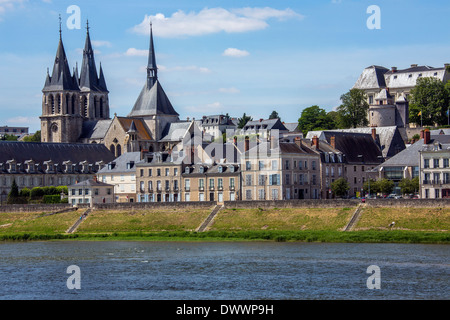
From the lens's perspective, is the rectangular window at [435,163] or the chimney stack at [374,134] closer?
the rectangular window at [435,163]

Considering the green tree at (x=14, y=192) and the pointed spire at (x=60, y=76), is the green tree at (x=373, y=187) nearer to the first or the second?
the green tree at (x=14, y=192)

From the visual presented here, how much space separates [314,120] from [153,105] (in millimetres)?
28006

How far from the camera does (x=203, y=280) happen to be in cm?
4425

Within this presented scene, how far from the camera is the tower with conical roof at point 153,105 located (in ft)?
471

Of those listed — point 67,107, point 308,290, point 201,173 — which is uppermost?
point 67,107

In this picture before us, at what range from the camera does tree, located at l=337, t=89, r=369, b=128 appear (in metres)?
137

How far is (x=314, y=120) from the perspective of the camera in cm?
14200

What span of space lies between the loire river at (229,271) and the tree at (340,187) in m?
24.0

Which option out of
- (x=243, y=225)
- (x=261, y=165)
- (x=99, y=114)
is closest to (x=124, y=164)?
(x=261, y=165)

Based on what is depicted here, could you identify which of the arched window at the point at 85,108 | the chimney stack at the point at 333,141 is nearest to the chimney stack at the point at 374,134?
the chimney stack at the point at 333,141

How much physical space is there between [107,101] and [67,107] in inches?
510

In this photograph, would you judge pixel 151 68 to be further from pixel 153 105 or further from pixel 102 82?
pixel 102 82
